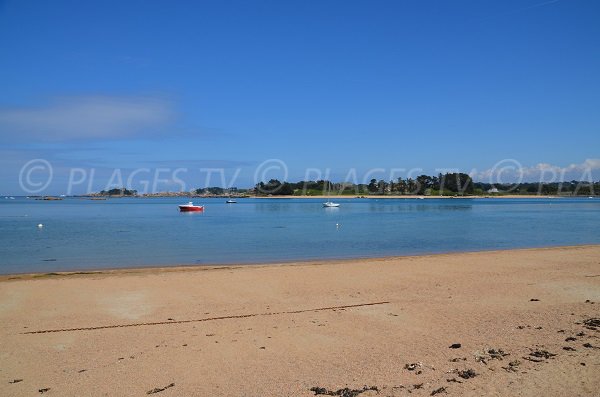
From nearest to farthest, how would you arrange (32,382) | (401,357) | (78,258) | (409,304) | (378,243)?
1. (32,382)
2. (401,357)
3. (409,304)
4. (78,258)
5. (378,243)

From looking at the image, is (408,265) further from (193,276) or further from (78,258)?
(78,258)

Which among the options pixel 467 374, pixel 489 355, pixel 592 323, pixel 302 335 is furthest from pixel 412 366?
pixel 592 323

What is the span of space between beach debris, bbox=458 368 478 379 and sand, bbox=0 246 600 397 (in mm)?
64

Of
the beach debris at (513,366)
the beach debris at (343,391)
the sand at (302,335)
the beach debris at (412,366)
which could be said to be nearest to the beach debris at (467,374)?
the sand at (302,335)

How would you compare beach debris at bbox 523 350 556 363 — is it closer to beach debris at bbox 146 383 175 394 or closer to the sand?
the sand

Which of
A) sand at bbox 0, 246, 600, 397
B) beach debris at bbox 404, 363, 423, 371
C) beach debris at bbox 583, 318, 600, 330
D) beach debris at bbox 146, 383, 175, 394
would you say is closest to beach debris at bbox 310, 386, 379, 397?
sand at bbox 0, 246, 600, 397

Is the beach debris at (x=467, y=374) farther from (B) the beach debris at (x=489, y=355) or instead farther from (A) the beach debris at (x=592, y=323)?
(A) the beach debris at (x=592, y=323)

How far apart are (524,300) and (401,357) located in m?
5.29

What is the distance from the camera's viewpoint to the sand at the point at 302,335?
6.22m

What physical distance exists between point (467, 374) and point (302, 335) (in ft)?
10.1

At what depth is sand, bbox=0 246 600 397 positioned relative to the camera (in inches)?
245

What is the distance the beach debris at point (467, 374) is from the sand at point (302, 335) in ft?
0.21

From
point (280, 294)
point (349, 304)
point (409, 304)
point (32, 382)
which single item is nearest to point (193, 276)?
point (280, 294)

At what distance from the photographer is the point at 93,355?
750 cm
